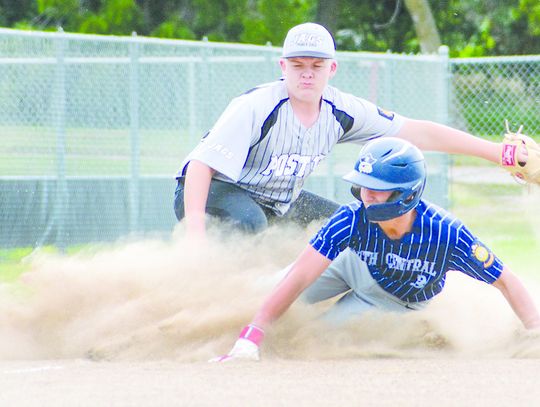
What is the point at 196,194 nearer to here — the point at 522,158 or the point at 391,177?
the point at 391,177

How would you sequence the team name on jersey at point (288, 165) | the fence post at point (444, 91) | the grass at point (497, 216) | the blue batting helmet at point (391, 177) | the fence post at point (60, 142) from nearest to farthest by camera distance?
the blue batting helmet at point (391, 177) → the team name on jersey at point (288, 165) → the fence post at point (60, 142) → the fence post at point (444, 91) → the grass at point (497, 216)

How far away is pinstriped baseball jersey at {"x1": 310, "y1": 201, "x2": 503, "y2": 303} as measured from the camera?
5.40 meters

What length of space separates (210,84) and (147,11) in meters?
18.6

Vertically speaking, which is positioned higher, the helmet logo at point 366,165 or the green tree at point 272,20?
the helmet logo at point 366,165

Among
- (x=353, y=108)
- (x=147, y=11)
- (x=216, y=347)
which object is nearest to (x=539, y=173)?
(x=353, y=108)

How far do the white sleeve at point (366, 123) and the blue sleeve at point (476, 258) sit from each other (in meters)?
1.28

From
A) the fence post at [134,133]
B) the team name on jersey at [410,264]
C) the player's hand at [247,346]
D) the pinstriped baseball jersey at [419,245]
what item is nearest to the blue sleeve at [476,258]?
the pinstriped baseball jersey at [419,245]

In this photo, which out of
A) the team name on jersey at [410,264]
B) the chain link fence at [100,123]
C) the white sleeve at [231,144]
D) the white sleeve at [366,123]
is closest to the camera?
the team name on jersey at [410,264]

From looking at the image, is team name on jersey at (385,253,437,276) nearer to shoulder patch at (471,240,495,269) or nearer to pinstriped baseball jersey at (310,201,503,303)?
pinstriped baseball jersey at (310,201,503,303)

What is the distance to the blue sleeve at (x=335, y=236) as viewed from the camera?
541 centimetres

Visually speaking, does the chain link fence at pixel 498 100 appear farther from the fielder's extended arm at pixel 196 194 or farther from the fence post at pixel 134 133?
the fielder's extended arm at pixel 196 194

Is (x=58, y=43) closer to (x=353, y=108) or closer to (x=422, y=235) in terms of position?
(x=353, y=108)

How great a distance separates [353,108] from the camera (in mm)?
6484

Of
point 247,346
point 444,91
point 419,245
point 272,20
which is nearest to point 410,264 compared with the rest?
point 419,245
